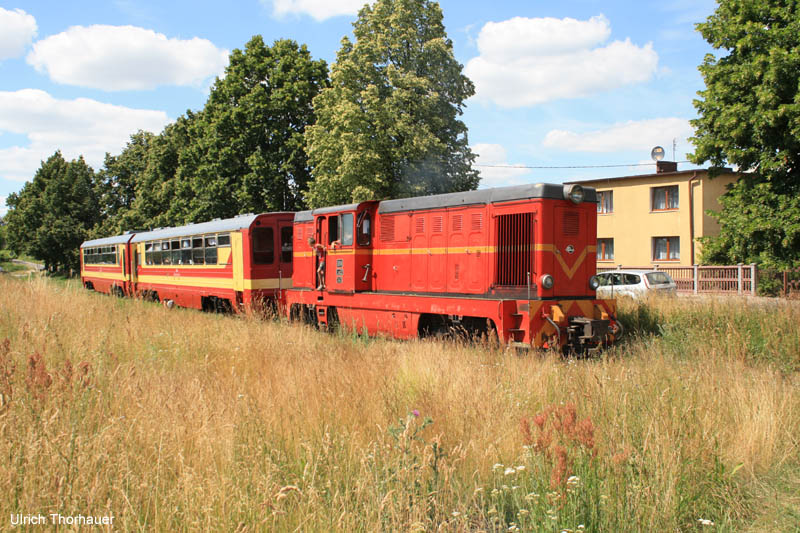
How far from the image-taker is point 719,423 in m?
5.05

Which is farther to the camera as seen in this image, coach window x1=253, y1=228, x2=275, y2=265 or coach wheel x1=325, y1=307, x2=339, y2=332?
coach window x1=253, y1=228, x2=275, y2=265

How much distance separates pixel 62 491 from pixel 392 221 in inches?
375

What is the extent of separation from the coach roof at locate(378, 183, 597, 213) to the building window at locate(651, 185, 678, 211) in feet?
84.2

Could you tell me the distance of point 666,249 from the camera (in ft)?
110

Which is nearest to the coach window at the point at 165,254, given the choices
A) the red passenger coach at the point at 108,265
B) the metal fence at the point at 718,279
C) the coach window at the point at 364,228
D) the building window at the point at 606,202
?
the red passenger coach at the point at 108,265

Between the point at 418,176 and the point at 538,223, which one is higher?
the point at 418,176

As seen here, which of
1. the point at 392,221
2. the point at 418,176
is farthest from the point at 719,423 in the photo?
the point at 418,176

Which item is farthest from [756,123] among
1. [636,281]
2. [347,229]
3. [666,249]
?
[347,229]

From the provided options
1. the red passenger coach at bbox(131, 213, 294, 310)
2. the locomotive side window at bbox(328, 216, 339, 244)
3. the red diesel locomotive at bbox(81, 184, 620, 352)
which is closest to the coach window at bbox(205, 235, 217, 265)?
the red passenger coach at bbox(131, 213, 294, 310)

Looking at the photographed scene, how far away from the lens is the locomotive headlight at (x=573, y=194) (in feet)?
32.4

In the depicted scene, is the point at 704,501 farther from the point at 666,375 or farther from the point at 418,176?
the point at 418,176

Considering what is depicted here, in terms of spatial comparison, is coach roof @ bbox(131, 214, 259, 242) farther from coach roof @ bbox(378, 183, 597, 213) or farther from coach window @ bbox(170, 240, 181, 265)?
coach roof @ bbox(378, 183, 597, 213)

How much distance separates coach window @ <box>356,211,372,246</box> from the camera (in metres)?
12.8

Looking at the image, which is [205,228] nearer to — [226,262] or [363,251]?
[226,262]
